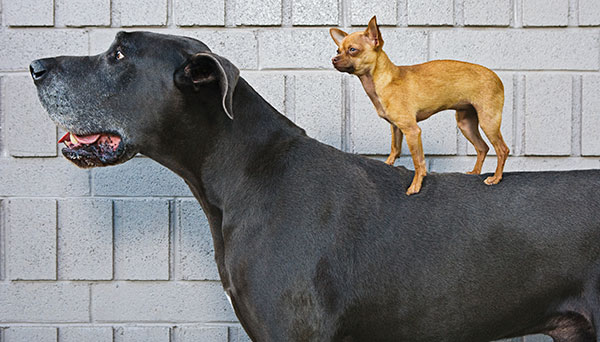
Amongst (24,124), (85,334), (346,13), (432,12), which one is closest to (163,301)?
(85,334)

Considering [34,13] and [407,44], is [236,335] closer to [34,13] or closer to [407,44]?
[407,44]

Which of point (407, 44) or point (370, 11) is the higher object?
point (370, 11)

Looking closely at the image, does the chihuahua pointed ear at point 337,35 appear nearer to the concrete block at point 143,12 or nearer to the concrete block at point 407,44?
the concrete block at point 407,44

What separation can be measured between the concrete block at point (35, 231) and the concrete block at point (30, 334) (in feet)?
0.95

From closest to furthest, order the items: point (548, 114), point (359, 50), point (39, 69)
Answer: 1. point (359, 50)
2. point (39, 69)
3. point (548, 114)

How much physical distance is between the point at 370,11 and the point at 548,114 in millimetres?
1070

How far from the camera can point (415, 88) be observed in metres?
1.79

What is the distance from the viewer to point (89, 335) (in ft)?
9.99

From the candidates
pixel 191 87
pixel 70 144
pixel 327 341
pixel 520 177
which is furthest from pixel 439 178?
pixel 70 144

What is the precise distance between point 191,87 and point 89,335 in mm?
1838

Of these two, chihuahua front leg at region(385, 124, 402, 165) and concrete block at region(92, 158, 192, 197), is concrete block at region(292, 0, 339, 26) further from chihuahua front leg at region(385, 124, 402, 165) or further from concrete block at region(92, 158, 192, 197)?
chihuahua front leg at region(385, 124, 402, 165)

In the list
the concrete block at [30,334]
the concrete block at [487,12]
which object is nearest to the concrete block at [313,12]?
the concrete block at [487,12]

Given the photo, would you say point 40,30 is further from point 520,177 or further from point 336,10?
point 520,177

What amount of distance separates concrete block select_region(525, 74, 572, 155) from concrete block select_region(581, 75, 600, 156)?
73 mm
